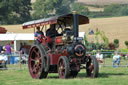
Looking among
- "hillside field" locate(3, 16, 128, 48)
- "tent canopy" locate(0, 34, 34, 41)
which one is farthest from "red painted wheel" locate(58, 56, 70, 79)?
"hillside field" locate(3, 16, 128, 48)

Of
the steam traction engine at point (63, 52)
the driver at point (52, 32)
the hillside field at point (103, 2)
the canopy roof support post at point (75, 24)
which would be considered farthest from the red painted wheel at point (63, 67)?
the hillside field at point (103, 2)

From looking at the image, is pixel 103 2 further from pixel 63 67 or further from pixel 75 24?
pixel 63 67

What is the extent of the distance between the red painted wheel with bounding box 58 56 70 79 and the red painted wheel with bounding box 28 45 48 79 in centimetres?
62

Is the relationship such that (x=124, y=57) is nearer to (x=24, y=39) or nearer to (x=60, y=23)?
(x=24, y=39)

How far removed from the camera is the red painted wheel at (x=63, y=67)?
418 inches

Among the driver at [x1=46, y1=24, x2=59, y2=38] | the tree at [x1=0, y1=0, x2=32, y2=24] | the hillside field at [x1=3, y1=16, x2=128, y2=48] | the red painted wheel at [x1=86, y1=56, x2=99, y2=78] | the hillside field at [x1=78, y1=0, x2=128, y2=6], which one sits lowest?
the red painted wheel at [x1=86, y1=56, x2=99, y2=78]

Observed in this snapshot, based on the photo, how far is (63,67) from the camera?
1095 cm

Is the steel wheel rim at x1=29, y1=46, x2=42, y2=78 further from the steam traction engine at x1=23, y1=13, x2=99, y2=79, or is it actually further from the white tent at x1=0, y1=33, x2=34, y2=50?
the white tent at x1=0, y1=33, x2=34, y2=50

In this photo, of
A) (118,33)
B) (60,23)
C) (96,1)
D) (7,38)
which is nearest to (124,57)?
(7,38)

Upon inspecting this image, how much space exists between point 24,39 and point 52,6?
208ft

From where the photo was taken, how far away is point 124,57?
67.2 ft

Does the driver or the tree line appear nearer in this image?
the driver

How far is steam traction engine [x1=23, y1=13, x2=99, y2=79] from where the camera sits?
1097cm

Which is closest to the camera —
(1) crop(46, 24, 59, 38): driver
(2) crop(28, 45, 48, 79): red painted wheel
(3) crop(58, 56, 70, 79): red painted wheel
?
(3) crop(58, 56, 70, 79): red painted wheel
